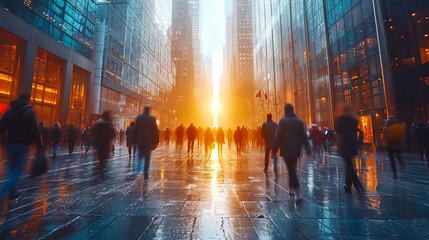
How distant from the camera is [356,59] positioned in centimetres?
2345

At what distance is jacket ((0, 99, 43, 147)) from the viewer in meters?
4.56

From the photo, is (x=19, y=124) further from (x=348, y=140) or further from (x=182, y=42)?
(x=182, y=42)

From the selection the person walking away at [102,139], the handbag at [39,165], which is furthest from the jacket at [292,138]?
the person walking away at [102,139]

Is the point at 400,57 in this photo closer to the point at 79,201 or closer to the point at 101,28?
the point at 79,201

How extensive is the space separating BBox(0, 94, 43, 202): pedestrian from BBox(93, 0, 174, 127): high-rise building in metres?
28.9

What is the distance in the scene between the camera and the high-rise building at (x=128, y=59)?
33.2 meters

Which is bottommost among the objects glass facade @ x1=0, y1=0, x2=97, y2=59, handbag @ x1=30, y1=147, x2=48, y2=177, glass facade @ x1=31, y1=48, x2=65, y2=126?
handbag @ x1=30, y1=147, x2=48, y2=177

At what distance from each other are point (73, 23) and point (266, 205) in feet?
103

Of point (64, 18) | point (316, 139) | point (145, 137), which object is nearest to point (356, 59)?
point (316, 139)

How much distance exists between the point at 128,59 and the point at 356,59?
33510 millimetres

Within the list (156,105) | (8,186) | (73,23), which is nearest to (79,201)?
(8,186)

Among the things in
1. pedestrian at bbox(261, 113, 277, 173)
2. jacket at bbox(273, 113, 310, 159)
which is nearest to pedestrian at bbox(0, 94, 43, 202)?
jacket at bbox(273, 113, 310, 159)

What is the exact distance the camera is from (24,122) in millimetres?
4656

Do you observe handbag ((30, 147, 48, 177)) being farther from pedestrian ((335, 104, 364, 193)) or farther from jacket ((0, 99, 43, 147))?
pedestrian ((335, 104, 364, 193))
